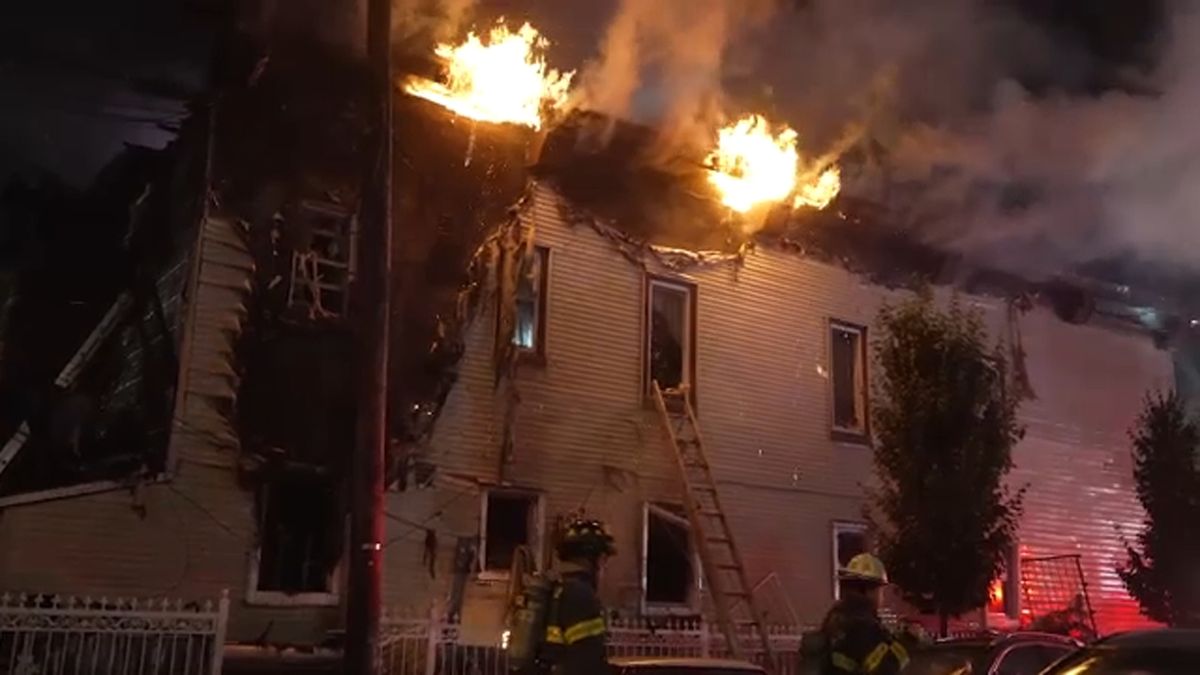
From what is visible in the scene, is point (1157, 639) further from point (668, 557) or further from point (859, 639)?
point (668, 557)

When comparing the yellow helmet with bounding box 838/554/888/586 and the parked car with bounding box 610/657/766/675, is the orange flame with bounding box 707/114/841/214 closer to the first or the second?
the yellow helmet with bounding box 838/554/888/586

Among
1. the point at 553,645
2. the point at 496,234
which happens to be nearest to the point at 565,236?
the point at 496,234

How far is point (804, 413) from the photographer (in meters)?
15.3

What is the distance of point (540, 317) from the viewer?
43.6ft

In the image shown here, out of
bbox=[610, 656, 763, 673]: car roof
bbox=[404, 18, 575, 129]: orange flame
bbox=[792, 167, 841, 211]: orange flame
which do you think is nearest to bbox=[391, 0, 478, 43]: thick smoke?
bbox=[404, 18, 575, 129]: orange flame

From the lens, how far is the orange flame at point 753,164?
1480 centimetres

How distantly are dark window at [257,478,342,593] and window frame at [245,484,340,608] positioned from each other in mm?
30

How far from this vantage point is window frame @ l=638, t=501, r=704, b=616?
1330 centimetres

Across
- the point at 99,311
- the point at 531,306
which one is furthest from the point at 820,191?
the point at 99,311

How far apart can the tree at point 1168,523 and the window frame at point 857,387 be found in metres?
4.48

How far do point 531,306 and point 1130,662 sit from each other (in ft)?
28.4

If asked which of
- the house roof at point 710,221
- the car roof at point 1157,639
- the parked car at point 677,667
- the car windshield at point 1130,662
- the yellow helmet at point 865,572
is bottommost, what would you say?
the parked car at point 677,667

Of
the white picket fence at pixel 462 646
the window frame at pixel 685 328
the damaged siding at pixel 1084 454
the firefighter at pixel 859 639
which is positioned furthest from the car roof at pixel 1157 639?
the damaged siding at pixel 1084 454

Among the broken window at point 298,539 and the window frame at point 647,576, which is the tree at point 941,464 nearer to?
the window frame at point 647,576
